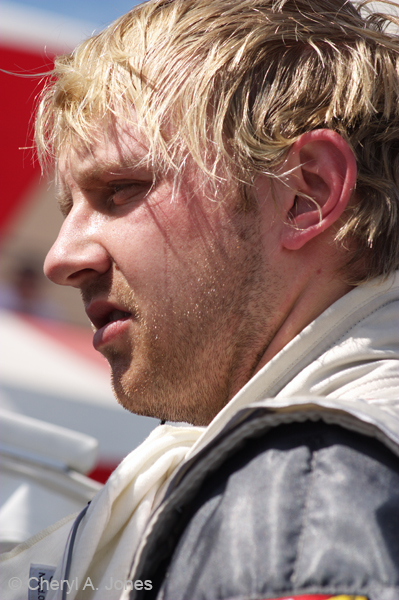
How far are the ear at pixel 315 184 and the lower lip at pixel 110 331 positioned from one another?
0.37 metres

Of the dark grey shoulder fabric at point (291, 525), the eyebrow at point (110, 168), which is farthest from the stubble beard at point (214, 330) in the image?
the dark grey shoulder fabric at point (291, 525)

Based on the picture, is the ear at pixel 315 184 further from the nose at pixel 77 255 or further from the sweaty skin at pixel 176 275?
the nose at pixel 77 255

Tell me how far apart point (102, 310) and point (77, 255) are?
0.42 feet

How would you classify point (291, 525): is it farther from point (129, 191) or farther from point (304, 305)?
point (129, 191)

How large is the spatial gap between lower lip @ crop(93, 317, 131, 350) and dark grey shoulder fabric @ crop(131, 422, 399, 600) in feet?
1.72

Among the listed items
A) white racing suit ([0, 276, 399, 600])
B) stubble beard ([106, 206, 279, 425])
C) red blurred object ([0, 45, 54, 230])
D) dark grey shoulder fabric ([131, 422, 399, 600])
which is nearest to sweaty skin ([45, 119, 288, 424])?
stubble beard ([106, 206, 279, 425])

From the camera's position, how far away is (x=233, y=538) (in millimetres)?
671

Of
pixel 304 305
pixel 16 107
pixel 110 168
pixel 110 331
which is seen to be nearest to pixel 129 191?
pixel 110 168

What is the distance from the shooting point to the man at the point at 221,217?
3.57 feet

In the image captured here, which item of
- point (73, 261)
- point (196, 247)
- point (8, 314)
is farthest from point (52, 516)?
point (8, 314)

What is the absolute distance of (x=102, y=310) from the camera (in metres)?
1.27

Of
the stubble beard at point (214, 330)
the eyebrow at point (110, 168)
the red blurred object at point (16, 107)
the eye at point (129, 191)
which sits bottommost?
the stubble beard at point (214, 330)

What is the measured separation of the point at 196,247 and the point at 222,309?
137mm

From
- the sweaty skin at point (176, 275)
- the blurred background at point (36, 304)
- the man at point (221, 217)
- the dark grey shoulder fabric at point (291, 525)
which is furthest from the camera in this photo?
the blurred background at point (36, 304)
